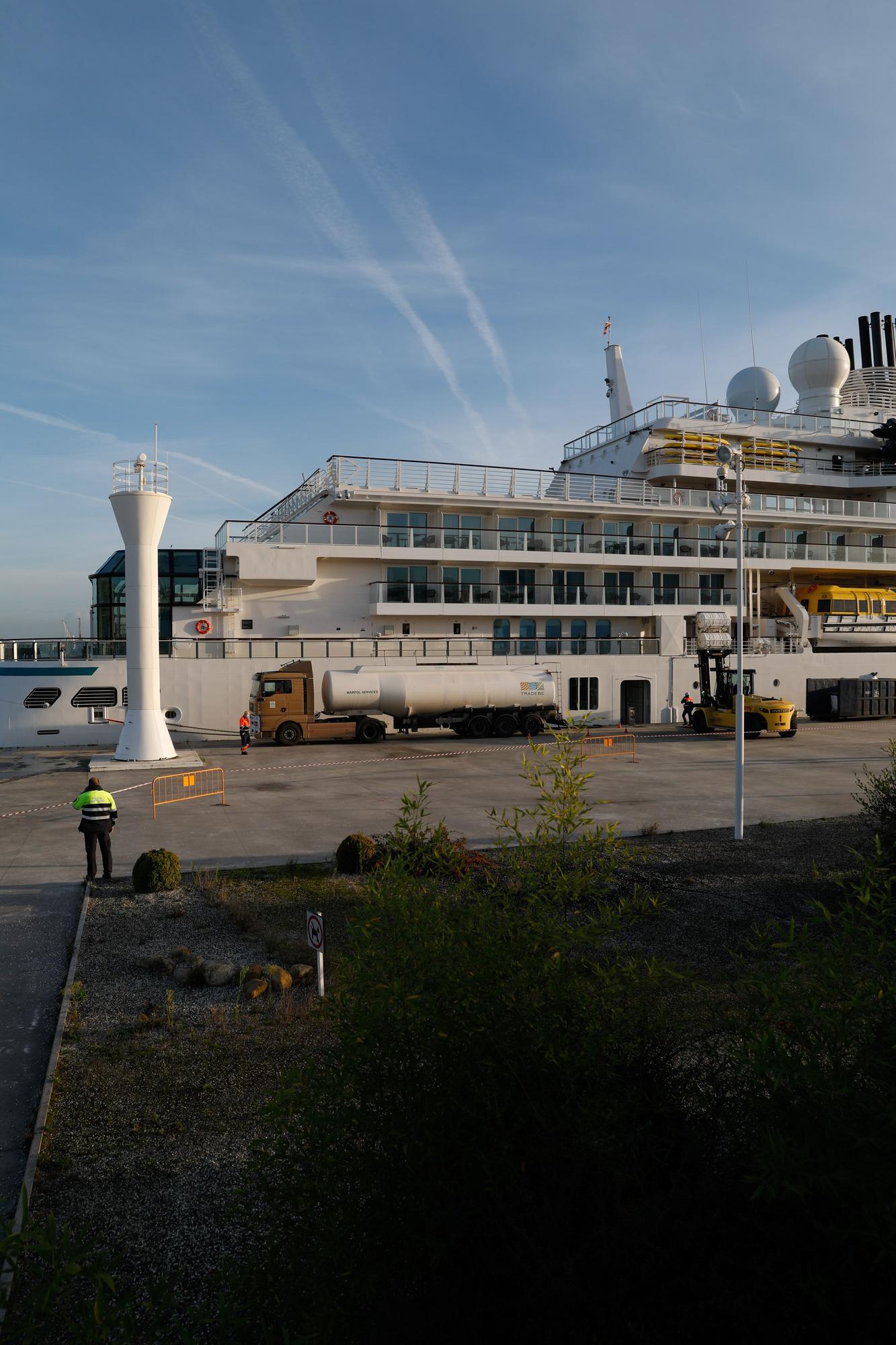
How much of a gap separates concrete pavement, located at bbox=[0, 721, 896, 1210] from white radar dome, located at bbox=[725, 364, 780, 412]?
22753mm

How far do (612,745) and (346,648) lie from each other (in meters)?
11.6

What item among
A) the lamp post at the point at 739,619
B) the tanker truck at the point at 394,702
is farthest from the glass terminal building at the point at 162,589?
the lamp post at the point at 739,619

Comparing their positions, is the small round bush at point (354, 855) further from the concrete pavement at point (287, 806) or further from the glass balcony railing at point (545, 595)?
the glass balcony railing at point (545, 595)

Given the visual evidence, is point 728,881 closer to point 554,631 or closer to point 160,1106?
point 160,1106

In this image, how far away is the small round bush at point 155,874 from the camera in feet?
44.7

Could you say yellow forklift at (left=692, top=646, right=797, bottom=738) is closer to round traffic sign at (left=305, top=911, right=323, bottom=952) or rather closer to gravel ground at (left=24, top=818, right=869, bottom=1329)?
gravel ground at (left=24, top=818, right=869, bottom=1329)

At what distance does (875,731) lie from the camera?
3691cm

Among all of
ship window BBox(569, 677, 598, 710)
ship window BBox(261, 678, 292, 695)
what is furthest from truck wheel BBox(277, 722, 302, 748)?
ship window BBox(569, 677, 598, 710)

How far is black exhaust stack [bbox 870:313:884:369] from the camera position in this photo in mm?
52469

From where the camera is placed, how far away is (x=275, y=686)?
31.5m

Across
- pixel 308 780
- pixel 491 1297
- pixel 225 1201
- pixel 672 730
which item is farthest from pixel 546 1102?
pixel 672 730

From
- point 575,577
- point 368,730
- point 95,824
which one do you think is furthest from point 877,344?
point 95,824

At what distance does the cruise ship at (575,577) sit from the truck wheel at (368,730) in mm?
3142

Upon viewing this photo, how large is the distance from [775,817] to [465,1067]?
56.5 feet
